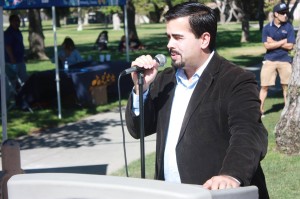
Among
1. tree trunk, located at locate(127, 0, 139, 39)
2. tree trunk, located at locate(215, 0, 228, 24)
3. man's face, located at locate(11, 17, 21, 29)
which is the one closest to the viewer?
man's face, located at locate(11, 17, 21, 29)

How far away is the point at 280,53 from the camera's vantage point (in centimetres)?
1045

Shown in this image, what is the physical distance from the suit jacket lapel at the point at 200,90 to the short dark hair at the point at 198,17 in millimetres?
95

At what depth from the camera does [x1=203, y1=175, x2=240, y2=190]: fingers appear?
2.20 meters

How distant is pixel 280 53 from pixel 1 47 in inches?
179

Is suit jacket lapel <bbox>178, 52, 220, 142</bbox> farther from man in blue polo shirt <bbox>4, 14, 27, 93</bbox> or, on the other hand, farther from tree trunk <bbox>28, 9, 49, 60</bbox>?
tree trunk <bbox>28, 9, 49, 60</bbox>

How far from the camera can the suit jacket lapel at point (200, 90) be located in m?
2.80

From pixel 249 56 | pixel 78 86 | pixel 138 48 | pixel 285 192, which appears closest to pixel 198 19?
pixel 285 192

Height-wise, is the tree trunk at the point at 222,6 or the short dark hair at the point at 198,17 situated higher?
the short dark hair at the point at 198,17

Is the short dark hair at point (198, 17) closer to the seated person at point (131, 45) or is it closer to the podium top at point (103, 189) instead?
the podium top at point (103, 189)

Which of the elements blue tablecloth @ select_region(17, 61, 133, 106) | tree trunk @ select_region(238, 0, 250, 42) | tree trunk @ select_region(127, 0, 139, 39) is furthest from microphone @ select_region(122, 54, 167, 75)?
tree trunk @ select_region(238, 0, 250, 42)

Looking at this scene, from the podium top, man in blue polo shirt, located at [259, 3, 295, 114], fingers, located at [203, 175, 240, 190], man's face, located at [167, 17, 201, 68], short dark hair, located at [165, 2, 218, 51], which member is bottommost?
man in blue polo shirt, located at [259, 3, 295, 114]

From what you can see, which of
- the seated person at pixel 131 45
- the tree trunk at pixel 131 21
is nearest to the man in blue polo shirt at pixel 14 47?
the seated person at pixel 131 45

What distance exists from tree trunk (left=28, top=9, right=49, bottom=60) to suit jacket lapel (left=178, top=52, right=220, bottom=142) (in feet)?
75.7

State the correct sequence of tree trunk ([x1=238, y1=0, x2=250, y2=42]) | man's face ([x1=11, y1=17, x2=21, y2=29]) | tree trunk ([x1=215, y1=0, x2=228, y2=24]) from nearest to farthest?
1. man's face ([x1=11, y1=17, x2=21, y2=29])
2. tree trunk ([x1=238, y1=0, x2=250, y2=42])
3. tree trunk ([x1=215, y1=0, x2=228, y2=24])
